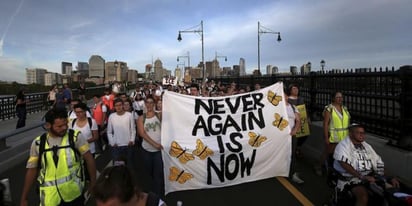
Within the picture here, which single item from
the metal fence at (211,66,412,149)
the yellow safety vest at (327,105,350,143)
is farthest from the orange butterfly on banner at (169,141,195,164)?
the metal fence at (211,66,412,149)

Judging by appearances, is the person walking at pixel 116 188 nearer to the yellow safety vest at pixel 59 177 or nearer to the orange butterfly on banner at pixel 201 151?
the yellow safety vest at pixel 59 177

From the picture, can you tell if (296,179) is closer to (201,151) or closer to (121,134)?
(201,151)

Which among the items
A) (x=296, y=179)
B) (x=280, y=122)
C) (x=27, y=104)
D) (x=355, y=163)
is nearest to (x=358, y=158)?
(x=355, y=163)

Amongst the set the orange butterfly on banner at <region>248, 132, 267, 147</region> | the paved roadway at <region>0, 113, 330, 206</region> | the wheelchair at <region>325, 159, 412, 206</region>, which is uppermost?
the orange butterfly on banner at <region>248, 132, 267, 147</region>

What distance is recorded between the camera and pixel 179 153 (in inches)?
260

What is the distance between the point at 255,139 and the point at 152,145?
1.99 meters

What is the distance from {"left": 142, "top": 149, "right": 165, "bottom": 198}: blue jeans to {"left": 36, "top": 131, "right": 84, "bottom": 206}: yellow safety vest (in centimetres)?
245

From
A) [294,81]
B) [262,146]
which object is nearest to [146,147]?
[262,146]

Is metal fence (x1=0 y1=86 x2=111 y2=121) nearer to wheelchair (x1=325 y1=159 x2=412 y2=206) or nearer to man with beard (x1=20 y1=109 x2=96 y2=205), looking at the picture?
man with beard (x1=20 y1=109 x2=96 y2=205)

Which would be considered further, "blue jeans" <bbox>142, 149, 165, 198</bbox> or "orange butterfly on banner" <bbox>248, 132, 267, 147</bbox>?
"orange butterfly on banner" <bbox>248, 132, 267, 147</bbox>

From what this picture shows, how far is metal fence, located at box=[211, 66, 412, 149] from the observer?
698 centimetres

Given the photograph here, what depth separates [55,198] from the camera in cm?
369

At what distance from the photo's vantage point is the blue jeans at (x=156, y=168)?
616 cm

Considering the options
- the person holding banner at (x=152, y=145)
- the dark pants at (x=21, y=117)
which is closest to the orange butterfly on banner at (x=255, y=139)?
the person holding banner at (x=152, y=145)
